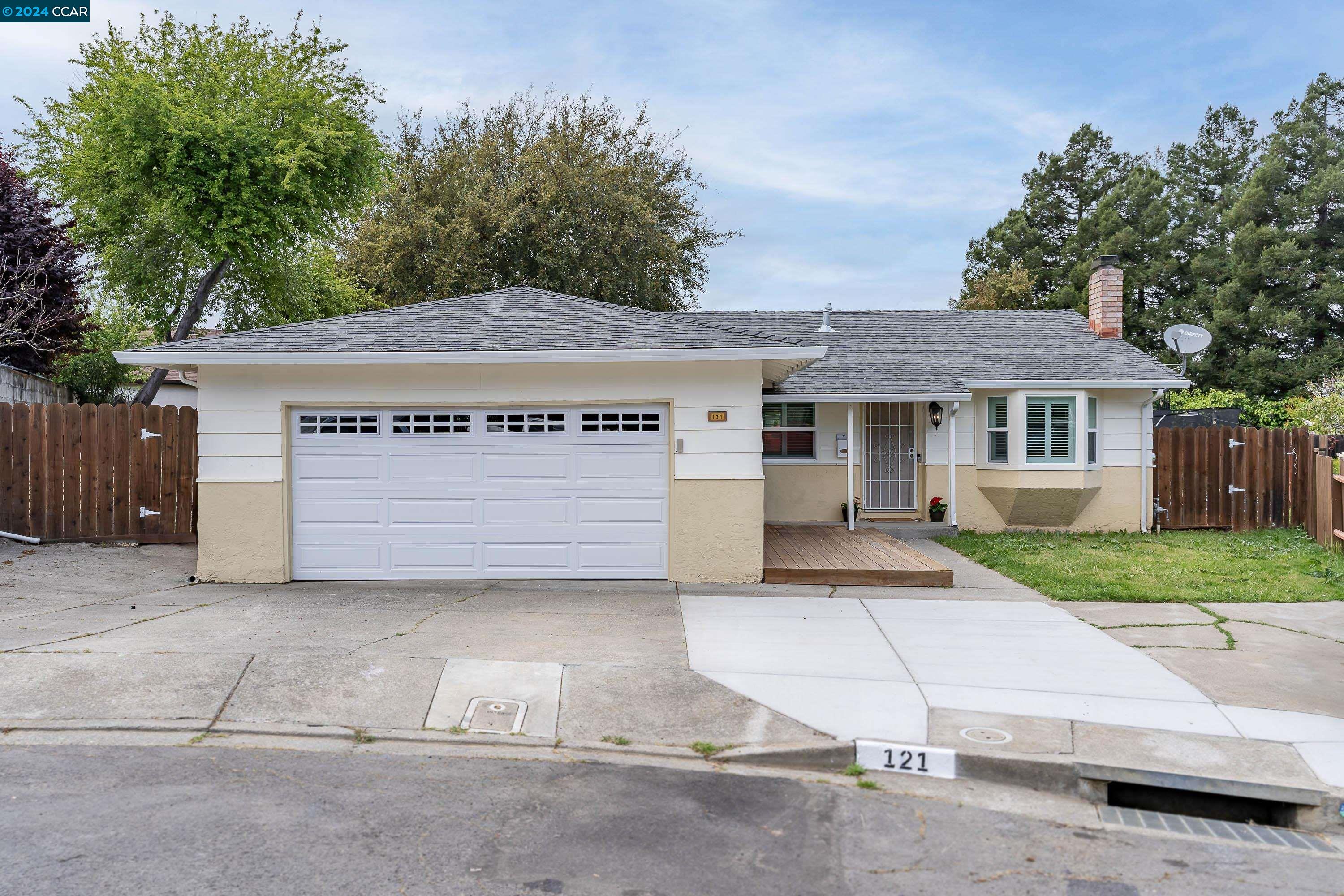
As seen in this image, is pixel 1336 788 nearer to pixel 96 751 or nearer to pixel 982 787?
pixel 982 787

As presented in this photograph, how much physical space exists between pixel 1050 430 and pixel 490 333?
9523mm

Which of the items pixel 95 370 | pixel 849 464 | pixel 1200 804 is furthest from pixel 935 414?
pixel 95 370

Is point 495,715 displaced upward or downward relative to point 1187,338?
downward

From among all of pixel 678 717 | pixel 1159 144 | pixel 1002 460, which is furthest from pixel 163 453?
pixel 1159 144

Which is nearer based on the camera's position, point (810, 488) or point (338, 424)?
point (338, 424)

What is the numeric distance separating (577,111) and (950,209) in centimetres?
1954

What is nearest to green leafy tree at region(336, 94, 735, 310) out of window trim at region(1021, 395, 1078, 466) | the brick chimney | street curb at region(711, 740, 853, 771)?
the brick chimney

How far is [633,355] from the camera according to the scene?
960 centimetres

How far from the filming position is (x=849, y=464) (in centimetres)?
1346

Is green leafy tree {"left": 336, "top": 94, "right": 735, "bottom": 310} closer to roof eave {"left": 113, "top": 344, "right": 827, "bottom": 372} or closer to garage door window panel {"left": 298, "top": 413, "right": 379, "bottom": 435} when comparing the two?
garage door window panel {"left": 298, "top": 413, "right": 379, "bottom": 435}

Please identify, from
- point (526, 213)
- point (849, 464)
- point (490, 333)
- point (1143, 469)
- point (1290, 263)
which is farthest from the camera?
point (1290, 263)

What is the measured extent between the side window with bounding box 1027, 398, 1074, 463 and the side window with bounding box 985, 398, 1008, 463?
1.29 feet

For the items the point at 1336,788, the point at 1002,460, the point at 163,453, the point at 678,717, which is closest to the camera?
the point at 1336,788

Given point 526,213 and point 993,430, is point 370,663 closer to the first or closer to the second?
point 993,430
